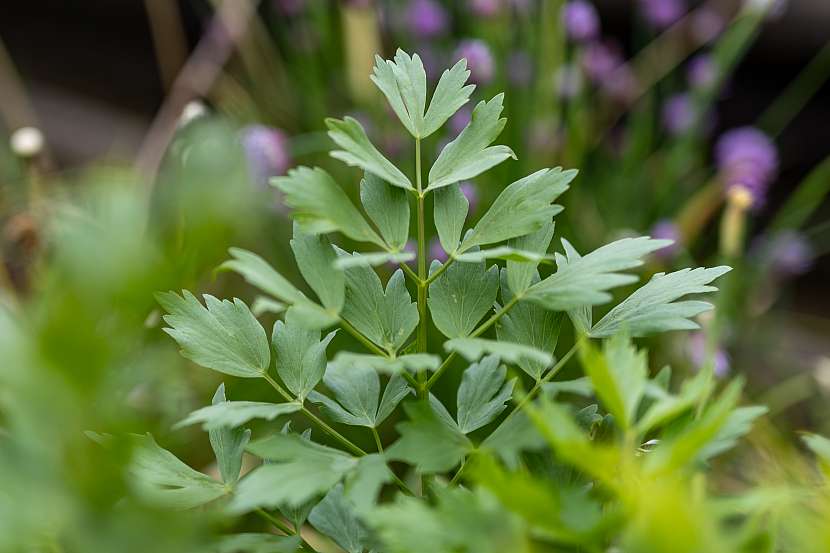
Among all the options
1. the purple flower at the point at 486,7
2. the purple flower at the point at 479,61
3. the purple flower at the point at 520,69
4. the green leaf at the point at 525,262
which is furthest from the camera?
the purple flower at the point at 520,69

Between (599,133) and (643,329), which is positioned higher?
(643,329)

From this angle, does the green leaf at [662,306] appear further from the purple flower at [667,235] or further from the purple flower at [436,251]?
the purple flower at [667,235]

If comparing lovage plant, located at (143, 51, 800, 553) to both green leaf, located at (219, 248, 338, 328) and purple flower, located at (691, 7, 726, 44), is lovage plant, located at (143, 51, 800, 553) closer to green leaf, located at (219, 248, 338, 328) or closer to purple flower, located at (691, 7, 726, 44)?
green leaf, located at (219, 248, 338, 328)

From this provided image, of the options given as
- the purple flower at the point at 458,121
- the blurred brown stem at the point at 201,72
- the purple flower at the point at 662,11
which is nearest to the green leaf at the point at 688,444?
the purple flower at the point at 458,121

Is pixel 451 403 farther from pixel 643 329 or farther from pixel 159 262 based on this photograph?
pixel 159 262

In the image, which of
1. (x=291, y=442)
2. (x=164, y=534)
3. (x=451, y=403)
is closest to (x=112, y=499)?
(x=164, y=534)

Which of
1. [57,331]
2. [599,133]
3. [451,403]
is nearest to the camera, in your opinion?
[57,331]

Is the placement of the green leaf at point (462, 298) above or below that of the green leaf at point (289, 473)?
above
